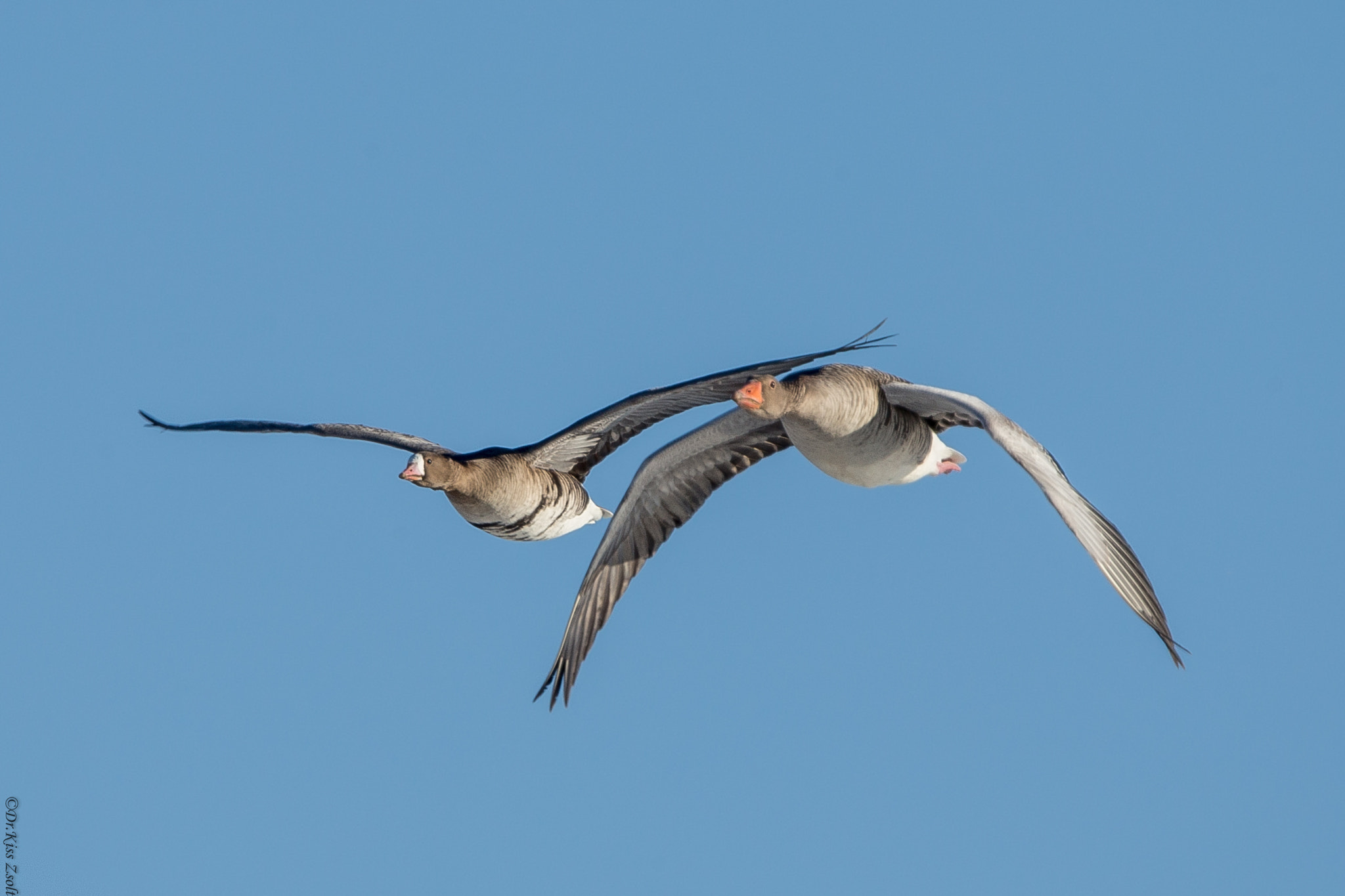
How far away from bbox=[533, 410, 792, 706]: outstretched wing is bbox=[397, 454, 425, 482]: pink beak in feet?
7.75

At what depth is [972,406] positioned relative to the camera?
513 inches

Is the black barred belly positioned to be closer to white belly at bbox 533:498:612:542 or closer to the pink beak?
white belly at bbox 533:498:612:542

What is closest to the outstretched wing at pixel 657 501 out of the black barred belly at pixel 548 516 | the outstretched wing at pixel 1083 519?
the black barred belly at pixel 548 516

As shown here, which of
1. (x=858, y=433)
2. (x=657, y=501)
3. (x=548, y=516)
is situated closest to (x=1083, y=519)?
(x=858, y=433)

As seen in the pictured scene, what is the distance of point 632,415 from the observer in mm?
16172

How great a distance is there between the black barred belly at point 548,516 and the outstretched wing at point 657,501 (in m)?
0.71

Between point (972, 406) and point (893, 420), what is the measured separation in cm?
200

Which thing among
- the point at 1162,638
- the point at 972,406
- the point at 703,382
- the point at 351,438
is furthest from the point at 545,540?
the point at 1162,638

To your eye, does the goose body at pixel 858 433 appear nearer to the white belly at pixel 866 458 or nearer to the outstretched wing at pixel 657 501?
the white belly at pixel 866 458

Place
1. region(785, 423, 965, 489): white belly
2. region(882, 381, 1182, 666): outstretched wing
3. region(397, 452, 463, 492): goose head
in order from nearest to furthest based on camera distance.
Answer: region(882, 381, 1182, 666): outstretched wing < region(785, 423, 965, 489): white belly < region(397, 452, 463, 492): goose head

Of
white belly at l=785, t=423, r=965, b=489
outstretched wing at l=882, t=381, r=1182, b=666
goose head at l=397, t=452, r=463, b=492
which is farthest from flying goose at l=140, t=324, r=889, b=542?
outstretched wing at l=882, t=381, r=1182, b=666

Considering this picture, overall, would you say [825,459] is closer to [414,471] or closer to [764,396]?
[764,396]

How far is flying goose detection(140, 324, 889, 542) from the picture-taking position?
15016 millimetres

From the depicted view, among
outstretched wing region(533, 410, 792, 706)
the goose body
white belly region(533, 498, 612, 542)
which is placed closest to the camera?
the goose body
